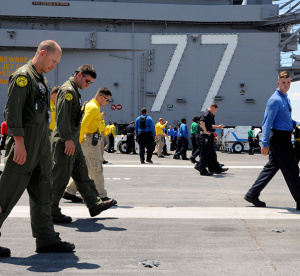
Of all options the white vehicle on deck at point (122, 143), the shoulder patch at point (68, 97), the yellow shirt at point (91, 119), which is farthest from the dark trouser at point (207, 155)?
the white vehicle on deck at point (122, 143)

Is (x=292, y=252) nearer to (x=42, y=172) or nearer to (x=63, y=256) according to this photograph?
(x=63, y=256)

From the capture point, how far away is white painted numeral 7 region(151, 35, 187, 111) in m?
32.3

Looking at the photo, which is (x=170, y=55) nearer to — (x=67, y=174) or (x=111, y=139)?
(x=111, y=139)

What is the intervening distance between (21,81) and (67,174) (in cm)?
190

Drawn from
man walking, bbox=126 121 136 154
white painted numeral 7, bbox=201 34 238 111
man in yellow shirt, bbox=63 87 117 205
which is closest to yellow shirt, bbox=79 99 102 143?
man in yellow shirt, bbox=63 87 117 205

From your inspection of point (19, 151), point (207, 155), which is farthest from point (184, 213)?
point (207, 155)

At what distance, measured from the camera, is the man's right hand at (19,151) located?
3.96 m

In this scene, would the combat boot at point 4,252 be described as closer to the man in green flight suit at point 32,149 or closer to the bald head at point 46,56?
the man in green flight suit at point 32,149

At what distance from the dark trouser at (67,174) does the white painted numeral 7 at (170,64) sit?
87.1 feet

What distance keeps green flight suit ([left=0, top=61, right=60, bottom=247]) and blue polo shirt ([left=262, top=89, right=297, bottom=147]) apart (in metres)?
3.53

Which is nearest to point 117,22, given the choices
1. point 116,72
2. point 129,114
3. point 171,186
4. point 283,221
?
point 116,72

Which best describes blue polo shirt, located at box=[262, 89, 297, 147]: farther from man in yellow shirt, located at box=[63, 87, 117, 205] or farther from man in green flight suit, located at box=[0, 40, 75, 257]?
man in green flight suit, located at box=[0, 40, 75, 257]

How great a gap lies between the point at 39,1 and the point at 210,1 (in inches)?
489

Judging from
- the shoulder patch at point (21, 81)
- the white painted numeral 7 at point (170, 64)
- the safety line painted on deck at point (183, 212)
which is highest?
the white painted numeral 7 at point (170, 64)
